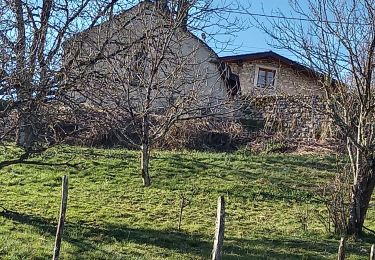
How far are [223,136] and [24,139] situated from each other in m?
10.6

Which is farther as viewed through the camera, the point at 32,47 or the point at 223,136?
the point at 223,136

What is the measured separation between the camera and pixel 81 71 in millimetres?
6523

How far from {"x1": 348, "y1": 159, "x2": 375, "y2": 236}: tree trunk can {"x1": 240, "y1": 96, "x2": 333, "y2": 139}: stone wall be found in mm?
8240

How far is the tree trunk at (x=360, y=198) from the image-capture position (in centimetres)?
→ 899

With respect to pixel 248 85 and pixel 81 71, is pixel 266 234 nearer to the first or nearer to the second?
pixel 81 71

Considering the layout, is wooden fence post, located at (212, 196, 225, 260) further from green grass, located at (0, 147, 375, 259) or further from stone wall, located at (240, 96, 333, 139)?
stone wall, located at (240, 96, 333, 139)

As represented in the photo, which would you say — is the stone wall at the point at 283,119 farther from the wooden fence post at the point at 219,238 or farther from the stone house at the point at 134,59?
the wooden fence post at the point at 219,238

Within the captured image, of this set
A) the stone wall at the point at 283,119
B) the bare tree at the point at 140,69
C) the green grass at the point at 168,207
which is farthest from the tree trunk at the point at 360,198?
the stone wall at the point at 283,119

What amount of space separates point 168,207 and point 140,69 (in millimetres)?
3178

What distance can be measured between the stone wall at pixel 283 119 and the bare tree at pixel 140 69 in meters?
4.24

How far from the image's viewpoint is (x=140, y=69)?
11.8 metres

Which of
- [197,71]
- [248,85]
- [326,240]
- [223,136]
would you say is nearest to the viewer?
[326,240]

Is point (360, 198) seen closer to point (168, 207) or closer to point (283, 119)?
point (168, 207)

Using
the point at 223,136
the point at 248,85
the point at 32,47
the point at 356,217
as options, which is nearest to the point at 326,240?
the point at 356,217
